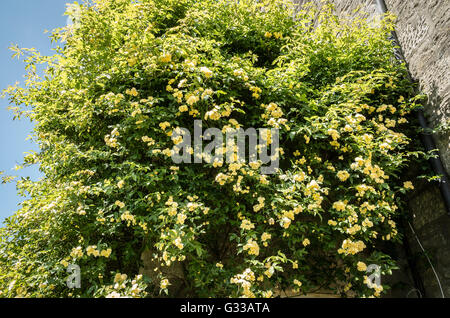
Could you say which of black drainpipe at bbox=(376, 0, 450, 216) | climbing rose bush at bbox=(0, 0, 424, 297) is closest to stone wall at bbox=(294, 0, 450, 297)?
black drainpipe at bbox=(376, 0, 450, 216)

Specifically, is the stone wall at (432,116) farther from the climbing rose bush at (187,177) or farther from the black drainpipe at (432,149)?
the climbing rose bush at (187,177)

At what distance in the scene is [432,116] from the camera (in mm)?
3043

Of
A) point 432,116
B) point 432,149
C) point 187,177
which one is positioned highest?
point 432,116

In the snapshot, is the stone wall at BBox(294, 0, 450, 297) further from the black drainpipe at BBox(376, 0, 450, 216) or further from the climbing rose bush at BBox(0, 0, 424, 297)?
the climbing rose bush at BBox(0, 0, 424, 297)

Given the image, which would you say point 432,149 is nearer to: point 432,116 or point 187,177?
point 432,116

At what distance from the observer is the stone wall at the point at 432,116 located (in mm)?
2803

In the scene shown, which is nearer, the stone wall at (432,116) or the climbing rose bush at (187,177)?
the climbing rose bush at (187,177)

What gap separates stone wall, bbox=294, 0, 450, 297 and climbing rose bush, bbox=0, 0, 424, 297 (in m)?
0.22

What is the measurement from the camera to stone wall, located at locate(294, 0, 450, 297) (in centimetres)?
280

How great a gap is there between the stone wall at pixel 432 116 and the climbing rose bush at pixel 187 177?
224 millimetres

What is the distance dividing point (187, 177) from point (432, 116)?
2.79m

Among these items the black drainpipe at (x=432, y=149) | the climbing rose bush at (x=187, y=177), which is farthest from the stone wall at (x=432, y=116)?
the climbing rose bush at (x=187, y=177)

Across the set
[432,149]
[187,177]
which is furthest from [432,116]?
[187,177]

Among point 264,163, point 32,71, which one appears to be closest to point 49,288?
point 264,163
